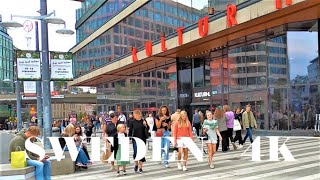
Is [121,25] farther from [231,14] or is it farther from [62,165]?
[62,165]

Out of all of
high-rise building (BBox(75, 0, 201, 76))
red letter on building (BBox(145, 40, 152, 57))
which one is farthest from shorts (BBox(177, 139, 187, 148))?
red letter on building (BBox(145, 40, 152, 57))

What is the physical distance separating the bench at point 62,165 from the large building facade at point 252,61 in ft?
32.2

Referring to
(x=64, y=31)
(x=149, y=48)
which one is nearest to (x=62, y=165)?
(x=64, y=31)

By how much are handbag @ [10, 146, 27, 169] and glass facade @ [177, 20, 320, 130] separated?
1569 cm

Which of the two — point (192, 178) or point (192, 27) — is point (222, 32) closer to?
point (192, 27)

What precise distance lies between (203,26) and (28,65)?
35.3 feet

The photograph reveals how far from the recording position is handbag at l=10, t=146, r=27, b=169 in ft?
25.3

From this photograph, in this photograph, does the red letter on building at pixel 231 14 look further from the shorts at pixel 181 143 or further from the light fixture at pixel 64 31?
the shorts at pixel 181 143

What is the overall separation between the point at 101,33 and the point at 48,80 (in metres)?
28.2

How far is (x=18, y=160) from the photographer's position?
7758 millimetres

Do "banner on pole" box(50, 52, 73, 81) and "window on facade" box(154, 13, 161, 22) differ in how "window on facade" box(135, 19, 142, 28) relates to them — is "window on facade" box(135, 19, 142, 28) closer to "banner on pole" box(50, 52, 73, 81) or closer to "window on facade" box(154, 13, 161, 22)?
"window on facade" box(154, 13, 161, 22)

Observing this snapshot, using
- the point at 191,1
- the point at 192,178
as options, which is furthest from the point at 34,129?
the point at 191,1

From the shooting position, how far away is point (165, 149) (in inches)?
468

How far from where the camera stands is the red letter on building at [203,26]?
66.3ft
